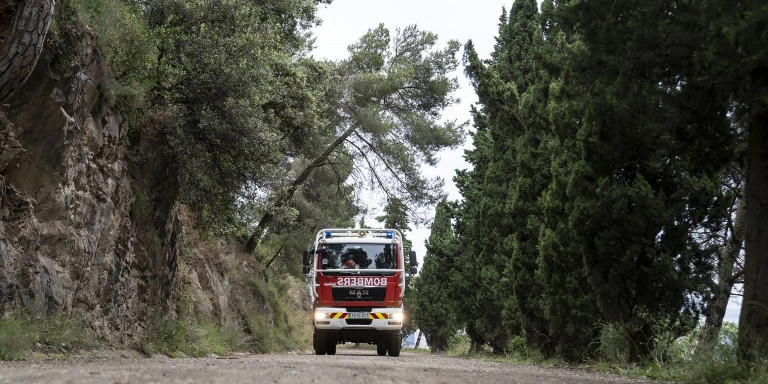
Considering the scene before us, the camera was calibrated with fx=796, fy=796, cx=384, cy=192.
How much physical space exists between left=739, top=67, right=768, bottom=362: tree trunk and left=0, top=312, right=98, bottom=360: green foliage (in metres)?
9.10

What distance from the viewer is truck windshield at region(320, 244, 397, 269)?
21.8 m

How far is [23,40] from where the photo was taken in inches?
412

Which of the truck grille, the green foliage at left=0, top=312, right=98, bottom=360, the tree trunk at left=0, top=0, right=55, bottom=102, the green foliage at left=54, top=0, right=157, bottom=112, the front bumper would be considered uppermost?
the green foliage at left=54, top=0, right=157, bottom=112

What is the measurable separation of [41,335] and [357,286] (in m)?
11.1

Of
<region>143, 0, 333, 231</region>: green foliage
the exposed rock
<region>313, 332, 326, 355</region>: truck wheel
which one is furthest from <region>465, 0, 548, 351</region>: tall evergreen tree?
the exposed rock

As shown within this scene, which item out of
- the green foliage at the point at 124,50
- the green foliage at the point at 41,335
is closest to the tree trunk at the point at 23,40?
the green foliage at the point at 41,335

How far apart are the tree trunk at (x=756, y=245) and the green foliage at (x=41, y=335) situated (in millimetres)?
9102

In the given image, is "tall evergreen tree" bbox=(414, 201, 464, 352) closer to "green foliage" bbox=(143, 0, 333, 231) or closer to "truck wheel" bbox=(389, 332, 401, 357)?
"truck wheel" bbox=(389, 332, 401, 357)

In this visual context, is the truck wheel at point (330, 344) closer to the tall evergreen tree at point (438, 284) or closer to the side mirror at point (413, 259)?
the side mirror at point (413, 259)

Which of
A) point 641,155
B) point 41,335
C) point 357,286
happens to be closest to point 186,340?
point 357,286

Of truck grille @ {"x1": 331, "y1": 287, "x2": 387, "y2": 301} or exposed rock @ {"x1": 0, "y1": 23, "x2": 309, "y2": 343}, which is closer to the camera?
exposed rock @ {"x1": 0, "y1": 23, "x2": 309, "y2": 343}

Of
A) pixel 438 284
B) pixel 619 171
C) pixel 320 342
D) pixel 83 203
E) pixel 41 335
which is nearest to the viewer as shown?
pixel 41 335

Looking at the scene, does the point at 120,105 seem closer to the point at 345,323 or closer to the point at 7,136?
the point at 7,136

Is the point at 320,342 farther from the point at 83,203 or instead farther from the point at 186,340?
the point at 83,203
